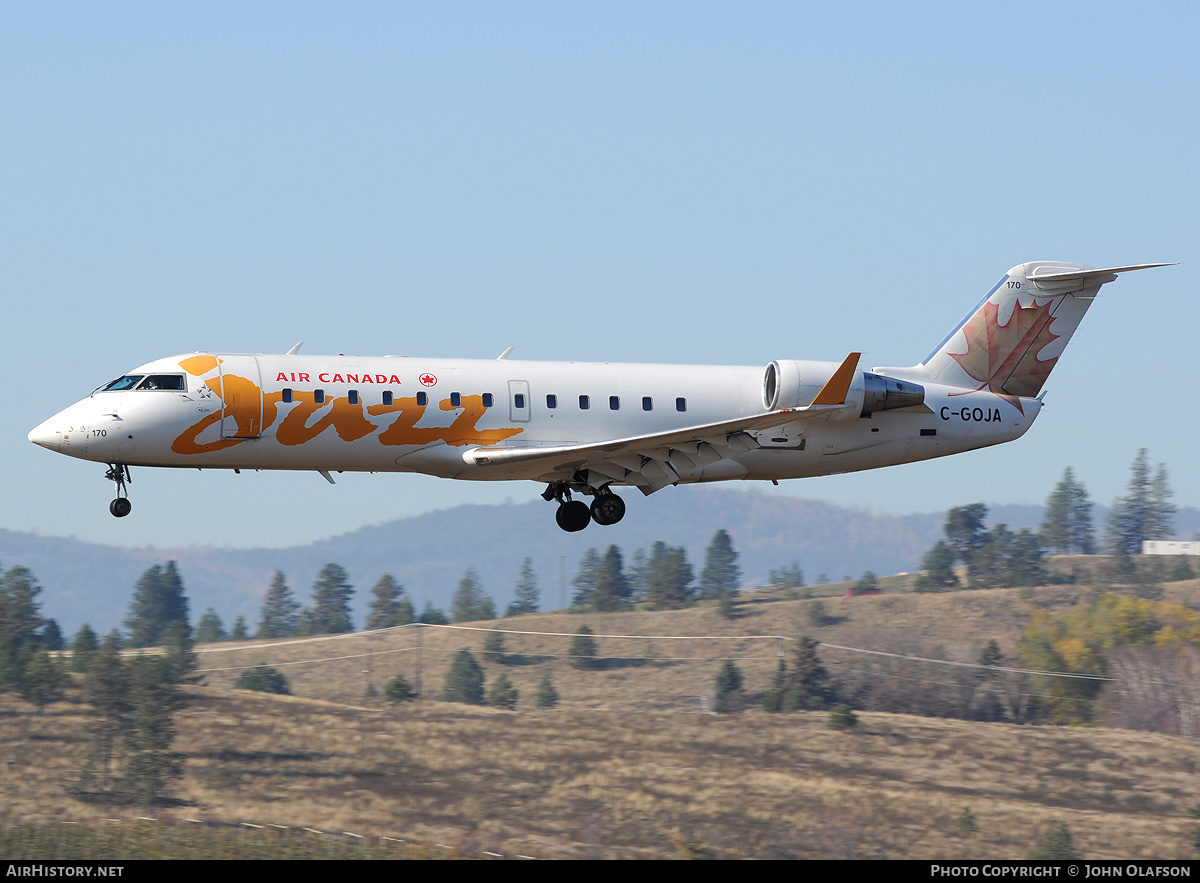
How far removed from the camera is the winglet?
29.1 m

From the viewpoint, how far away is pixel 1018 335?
34.9m

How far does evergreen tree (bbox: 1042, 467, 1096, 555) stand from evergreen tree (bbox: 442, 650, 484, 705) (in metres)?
109

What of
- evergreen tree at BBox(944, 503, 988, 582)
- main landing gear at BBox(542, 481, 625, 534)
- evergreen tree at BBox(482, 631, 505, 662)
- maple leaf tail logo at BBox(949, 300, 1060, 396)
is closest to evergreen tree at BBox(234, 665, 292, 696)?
evergreen tree at BBox(482, 631, 505, 662)

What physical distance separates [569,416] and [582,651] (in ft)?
97.2

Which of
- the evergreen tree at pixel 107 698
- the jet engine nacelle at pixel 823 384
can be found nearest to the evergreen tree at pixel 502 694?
the evergreen tree at pixel 107 698

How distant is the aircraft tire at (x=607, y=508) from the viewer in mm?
32125

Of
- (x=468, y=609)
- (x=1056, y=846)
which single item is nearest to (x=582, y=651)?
(x=1056, y=846)

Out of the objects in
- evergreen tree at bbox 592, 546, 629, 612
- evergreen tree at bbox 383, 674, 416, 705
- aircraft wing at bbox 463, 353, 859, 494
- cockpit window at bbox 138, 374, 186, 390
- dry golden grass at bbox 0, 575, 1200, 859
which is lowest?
dry golden grass at bbox 0, 575, 1200, 859

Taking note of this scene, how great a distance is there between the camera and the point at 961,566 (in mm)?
122938

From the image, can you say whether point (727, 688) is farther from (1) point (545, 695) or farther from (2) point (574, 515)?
(2) point (574, 515)

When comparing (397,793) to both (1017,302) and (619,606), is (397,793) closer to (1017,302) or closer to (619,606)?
(1017,302)

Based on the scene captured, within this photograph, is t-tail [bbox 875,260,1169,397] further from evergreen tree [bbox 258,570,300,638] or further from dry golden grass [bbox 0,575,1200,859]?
evergreen tree [bbox 258,570,300,638]

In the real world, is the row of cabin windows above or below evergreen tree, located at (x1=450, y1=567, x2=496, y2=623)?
above

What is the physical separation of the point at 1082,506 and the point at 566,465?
14523cm
